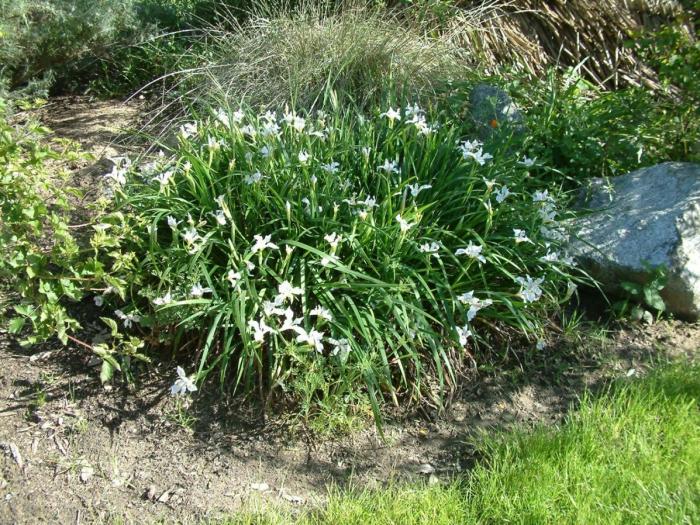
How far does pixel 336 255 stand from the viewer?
3510mm

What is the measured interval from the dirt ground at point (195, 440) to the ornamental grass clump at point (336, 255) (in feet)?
0.62

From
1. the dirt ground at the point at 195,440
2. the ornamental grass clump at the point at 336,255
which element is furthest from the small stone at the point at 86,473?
the ornamental grass clump at the point at 336,255

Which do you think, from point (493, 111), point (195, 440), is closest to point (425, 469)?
point (195, 440)

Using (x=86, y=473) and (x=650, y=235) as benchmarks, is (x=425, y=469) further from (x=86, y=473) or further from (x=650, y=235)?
(x=650, y=235)

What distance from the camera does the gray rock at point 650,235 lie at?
3816mm

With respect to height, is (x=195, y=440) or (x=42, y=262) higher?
(x=42, y=262)

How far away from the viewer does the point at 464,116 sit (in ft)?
15.6

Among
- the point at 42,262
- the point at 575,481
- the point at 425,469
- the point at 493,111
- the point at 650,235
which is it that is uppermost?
the point at 493,111

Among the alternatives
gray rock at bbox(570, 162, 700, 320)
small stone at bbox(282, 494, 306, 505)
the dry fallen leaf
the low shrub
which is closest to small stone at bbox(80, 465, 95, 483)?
the low shrub

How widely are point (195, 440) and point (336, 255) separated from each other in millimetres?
1039

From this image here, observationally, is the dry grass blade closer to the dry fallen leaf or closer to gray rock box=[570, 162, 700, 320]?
gray rock box=[570, 162, 700, 320]

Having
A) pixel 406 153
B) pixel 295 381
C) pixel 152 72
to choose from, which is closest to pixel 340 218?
pixel 406 153

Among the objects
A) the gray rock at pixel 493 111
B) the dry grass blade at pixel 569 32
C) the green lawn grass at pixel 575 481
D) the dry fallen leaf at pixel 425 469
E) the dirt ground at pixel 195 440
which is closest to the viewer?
the green lawn grass at pixel 575 481

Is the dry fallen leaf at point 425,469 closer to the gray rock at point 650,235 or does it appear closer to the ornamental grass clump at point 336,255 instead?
the ornamental grass clump at point 336,255
